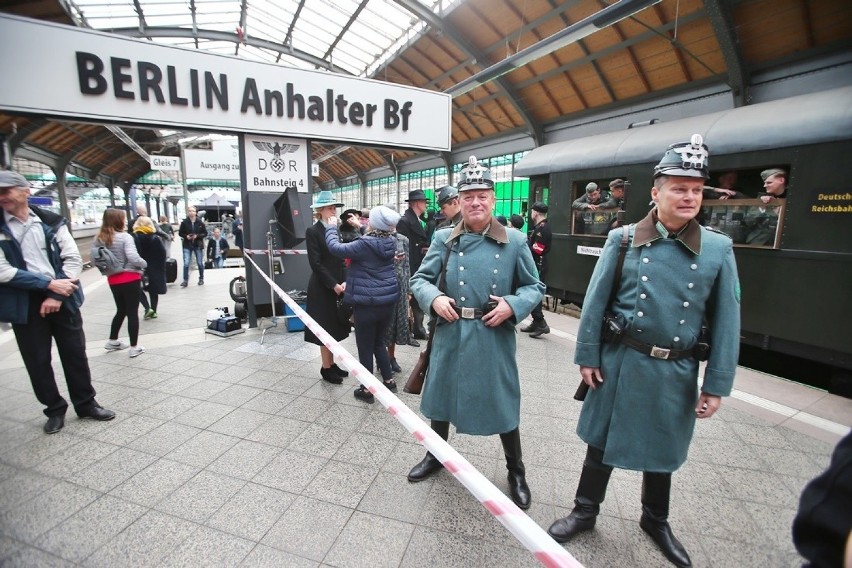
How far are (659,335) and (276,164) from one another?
5759 mm

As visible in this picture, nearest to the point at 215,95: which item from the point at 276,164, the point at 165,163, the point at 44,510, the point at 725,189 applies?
the point at 276,164

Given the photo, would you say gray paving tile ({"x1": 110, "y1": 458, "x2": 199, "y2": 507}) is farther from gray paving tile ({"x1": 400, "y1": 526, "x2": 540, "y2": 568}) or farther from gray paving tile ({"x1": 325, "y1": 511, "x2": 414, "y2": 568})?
gray paving tile ({"x1": 400, "y1": 526, "x2": 540, "y2": 568})

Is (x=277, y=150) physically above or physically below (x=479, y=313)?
above

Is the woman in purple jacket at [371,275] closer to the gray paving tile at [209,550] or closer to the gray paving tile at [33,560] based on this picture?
the gray paving tile at [209,550]

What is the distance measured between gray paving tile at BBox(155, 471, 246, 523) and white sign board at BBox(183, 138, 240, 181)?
44.0 ft

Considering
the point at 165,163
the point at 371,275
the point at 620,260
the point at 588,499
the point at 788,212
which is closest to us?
the point at 620,260

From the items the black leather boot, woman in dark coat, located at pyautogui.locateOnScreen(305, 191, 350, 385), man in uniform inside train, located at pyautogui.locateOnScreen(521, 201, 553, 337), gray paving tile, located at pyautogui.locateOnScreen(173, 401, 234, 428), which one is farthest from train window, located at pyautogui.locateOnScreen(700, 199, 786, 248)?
gray paving tile, located at pyautogui.locateOnScreen(173, 401, 234, 428)

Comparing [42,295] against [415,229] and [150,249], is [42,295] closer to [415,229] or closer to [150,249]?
[150,249]

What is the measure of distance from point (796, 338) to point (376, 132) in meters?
5.95

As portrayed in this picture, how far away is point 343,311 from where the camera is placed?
13.4 ft

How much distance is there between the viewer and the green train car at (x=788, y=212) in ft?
13.0

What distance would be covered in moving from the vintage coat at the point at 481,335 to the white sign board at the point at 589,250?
4.56 metres

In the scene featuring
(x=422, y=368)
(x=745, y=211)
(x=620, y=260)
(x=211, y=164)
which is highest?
(x=211, y=164)

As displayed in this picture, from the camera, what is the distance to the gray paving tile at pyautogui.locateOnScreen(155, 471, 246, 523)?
2.31 metres
